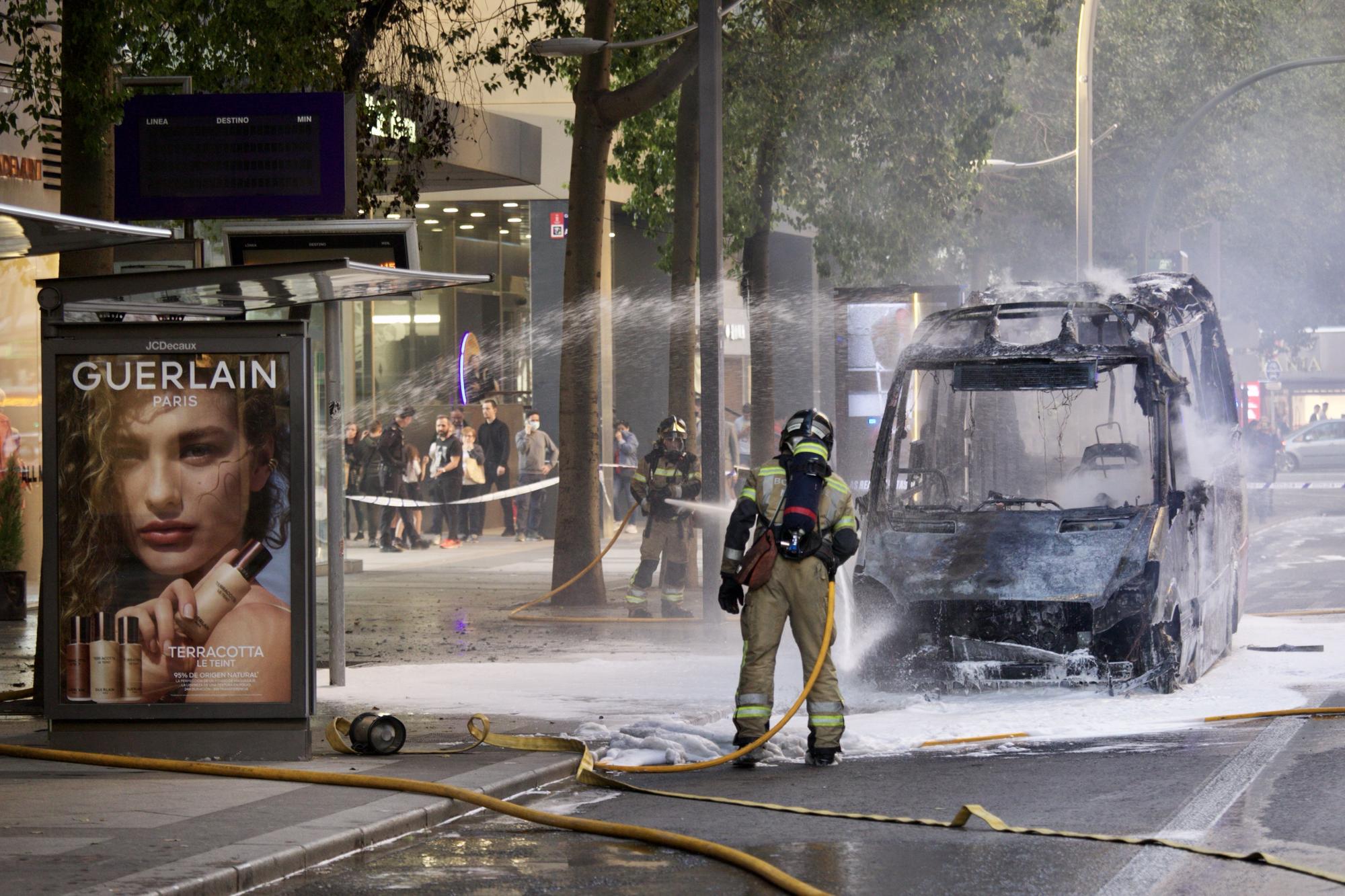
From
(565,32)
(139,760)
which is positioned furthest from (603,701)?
(565,32)

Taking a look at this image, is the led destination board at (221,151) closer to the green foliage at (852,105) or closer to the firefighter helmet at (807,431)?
the firefighter helmet at (807,431)

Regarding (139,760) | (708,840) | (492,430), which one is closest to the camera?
(708,840)

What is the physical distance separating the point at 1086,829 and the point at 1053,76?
35.2 metres

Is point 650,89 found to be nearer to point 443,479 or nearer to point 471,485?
point 443,479

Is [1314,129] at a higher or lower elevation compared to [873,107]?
higher

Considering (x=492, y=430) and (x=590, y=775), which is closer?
(x=590, y=775)

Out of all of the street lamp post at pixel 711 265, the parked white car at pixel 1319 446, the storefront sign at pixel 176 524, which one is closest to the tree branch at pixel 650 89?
the street lamp post at pixel 711 265

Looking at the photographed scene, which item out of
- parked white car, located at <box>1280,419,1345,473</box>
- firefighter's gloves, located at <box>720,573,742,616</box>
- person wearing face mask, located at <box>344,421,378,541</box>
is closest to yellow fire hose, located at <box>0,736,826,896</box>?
firefighter's gloves, located at <box>720,573,742,616</box>

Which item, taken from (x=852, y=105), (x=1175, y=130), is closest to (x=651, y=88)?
(x=852, y=105)

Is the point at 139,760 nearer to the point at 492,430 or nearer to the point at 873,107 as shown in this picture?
the point at 873,107

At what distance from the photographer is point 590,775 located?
8.76 meters

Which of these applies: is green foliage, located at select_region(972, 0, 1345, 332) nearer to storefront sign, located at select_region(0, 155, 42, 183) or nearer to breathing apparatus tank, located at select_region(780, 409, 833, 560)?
storefront sign, located at select_region(0, 155, 42, 183)

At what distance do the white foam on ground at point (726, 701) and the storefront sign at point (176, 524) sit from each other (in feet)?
6.05

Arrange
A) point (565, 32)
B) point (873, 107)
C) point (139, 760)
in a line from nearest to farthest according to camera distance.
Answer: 1. point (139, 760)
2. point (565, 32)
3. point (873, 107)
